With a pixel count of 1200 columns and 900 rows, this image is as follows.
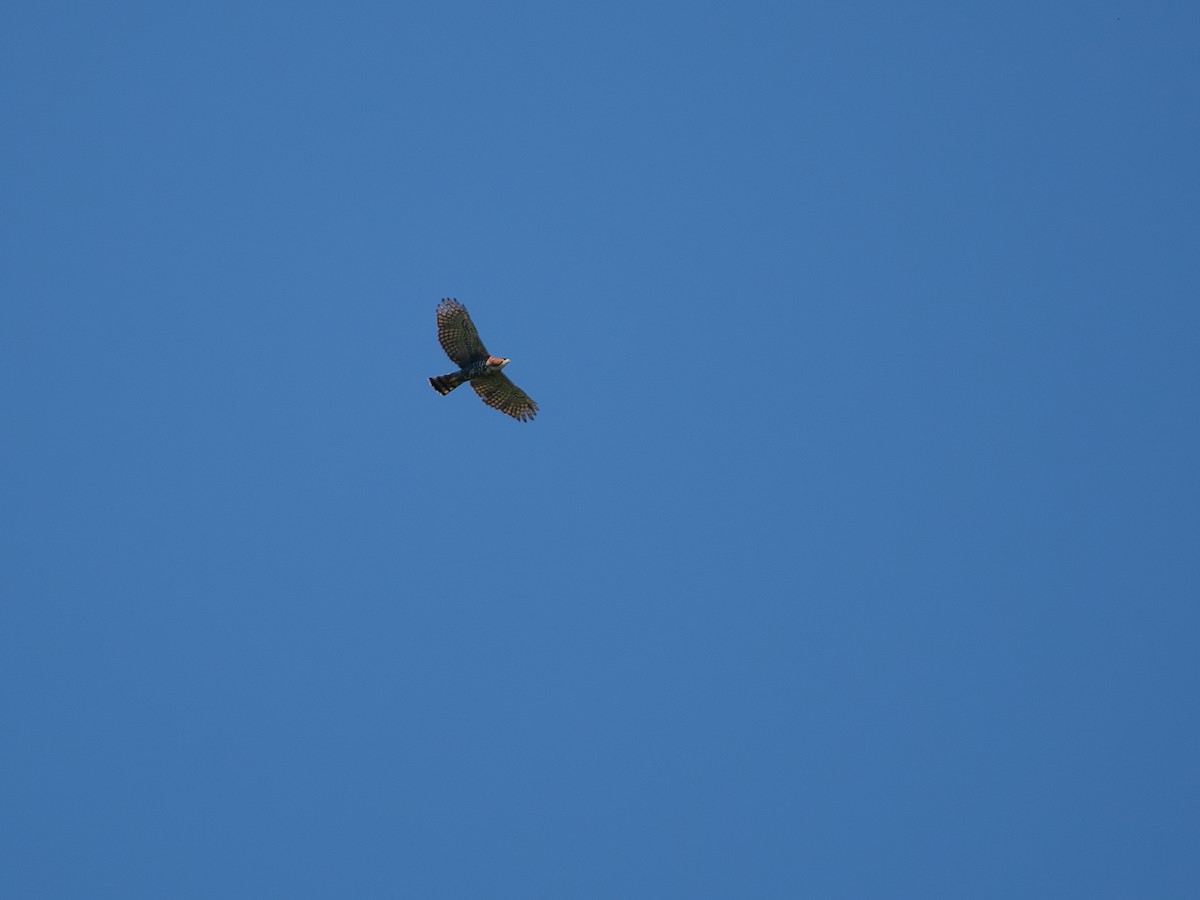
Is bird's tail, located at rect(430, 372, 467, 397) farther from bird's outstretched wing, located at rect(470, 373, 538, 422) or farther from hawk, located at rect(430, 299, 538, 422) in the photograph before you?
bird's outstretched wing, located at rect(470, 373, 538, 422)

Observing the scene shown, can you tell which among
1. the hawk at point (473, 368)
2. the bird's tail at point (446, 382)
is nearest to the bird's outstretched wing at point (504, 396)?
the hawk at point (473, 368)

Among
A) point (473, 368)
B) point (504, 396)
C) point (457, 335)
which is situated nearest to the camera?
point (457, 335)

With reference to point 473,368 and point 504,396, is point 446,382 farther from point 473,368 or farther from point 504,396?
point 504,396

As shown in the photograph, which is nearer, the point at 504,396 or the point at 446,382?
the point at 446,382

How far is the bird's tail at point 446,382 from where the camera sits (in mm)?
28750

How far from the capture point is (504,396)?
29.7 meters

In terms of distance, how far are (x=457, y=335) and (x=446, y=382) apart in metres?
1.45

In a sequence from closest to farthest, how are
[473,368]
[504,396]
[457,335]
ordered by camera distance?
[457,335] → [473,368] → [504,396]

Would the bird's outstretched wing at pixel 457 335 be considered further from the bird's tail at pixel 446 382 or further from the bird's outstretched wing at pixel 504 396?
the bird's outstretched wing at pixel 504 396

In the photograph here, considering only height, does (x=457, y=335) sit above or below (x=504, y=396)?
below

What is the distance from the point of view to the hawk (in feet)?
91.1

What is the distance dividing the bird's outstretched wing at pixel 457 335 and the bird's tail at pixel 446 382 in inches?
14.2

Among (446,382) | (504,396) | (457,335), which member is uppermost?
(504,396)

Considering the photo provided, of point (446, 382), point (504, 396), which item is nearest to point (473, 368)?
point (446, 382)
